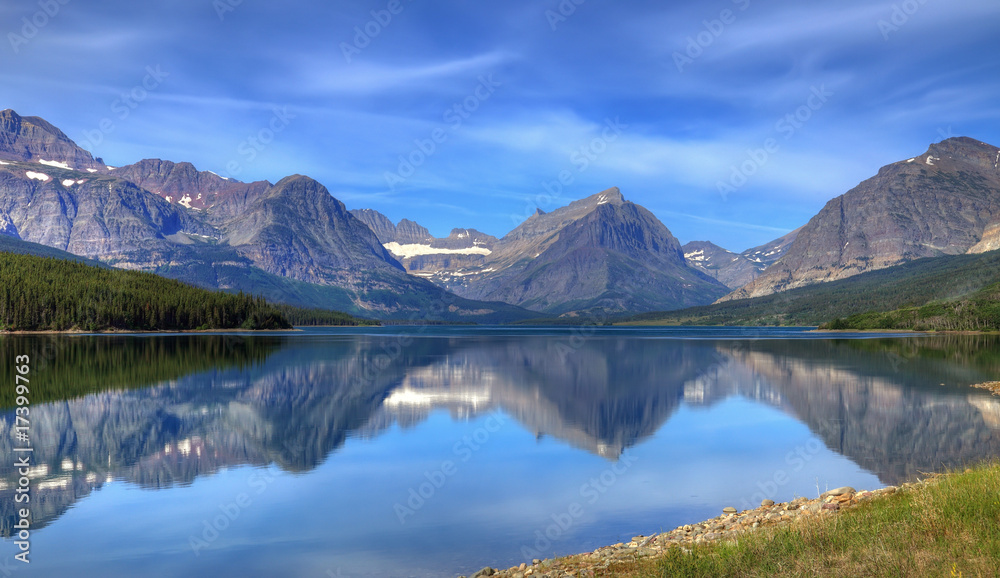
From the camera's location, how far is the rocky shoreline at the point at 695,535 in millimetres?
16828

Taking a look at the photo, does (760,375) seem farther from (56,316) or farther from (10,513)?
(56,316)

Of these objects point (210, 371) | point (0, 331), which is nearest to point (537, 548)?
point (210, 371)

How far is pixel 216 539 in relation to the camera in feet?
70.2

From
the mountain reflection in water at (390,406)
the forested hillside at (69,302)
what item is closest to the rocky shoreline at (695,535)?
the mountain reflection in water at (390,406)
